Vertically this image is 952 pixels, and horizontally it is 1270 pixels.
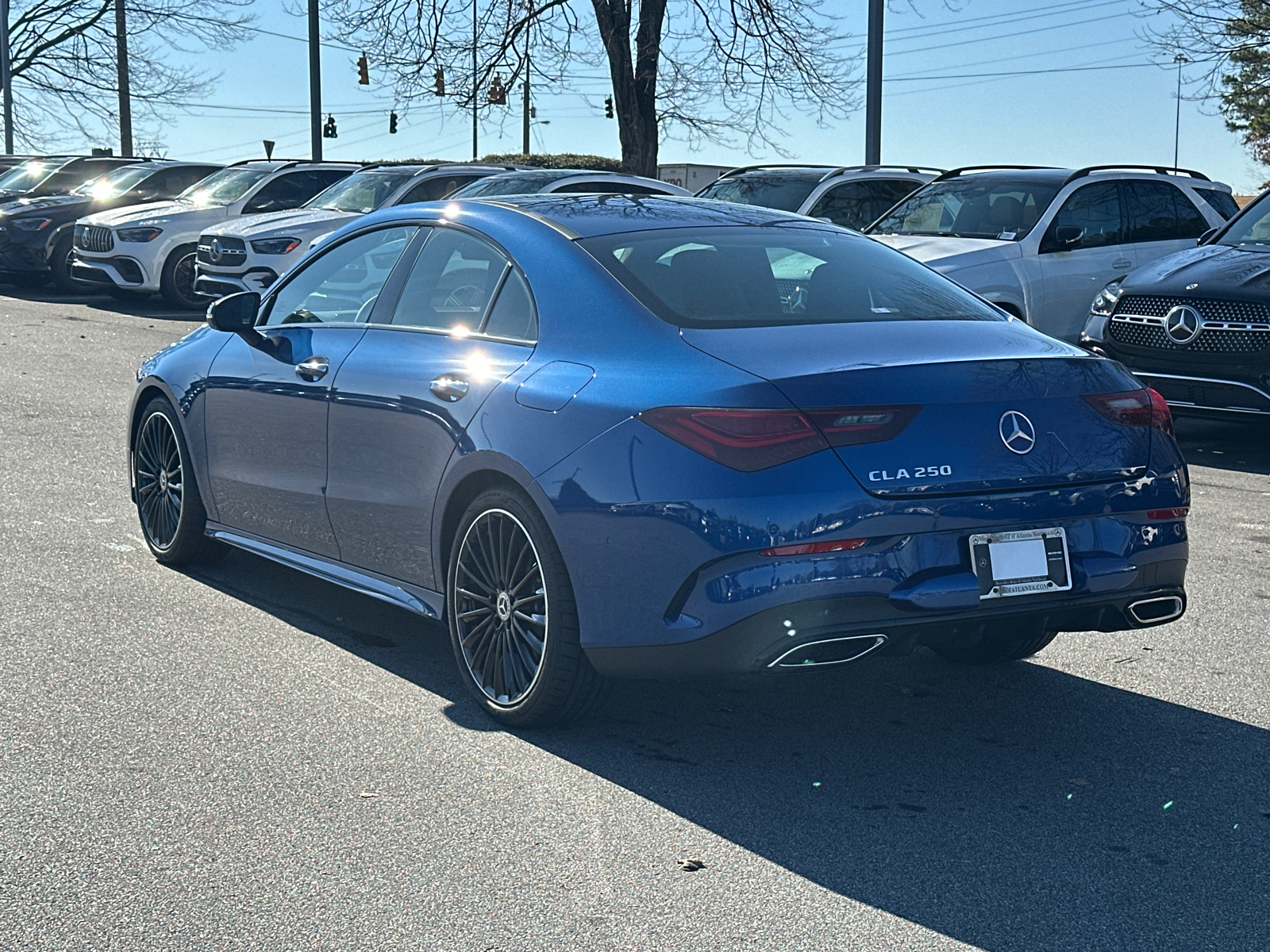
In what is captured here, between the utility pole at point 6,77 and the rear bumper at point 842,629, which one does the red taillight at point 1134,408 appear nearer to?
the rear bumper at point 842,629

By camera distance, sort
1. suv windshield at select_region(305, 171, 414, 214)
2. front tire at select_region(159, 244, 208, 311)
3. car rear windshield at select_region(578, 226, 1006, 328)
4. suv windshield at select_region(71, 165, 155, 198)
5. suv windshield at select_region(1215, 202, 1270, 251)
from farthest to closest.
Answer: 1. suv windshield at select_region(71, 165, 155, 198)
2. front tire at select_region(159, 244, 208, 311)
3. suv windshield at select_region(305, 171, 414, 214)
4. suv windshield at select_region(1215, 202, 1270, 251)
5. car rear windshield at select_region(578, 226, 1006, 328)

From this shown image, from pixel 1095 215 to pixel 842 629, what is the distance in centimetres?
999

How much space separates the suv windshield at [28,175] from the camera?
28725 millimetres

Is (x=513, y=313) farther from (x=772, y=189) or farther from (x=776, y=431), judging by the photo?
(x=772, y=189)

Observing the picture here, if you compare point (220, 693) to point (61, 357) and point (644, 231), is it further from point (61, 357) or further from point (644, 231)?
point (61, 357)

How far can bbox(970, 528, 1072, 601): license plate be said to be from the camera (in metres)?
4.27

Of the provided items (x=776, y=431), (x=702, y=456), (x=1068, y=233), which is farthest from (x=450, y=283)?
(x=1068, y=233)

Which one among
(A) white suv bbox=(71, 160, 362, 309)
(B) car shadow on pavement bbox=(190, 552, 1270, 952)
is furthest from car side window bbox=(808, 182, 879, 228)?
(B) car shadow on pavement bbox=(190, 552, 1270, 952)

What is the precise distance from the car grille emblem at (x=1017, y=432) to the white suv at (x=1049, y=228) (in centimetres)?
791

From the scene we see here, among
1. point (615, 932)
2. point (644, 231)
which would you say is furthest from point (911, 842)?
point (644, 231)

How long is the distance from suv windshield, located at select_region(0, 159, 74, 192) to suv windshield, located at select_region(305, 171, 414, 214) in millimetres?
10699

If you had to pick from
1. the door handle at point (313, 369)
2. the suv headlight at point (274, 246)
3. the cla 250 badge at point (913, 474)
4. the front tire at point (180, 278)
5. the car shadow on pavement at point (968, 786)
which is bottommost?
the car shadow on pavement at point (968, 786)

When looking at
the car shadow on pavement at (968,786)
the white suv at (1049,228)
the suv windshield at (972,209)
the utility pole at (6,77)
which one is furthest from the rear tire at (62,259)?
the utility pole at (6,77)

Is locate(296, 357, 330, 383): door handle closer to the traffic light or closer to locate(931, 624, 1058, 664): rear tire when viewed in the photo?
locate(931, 624, 1058, 664): rear tire
